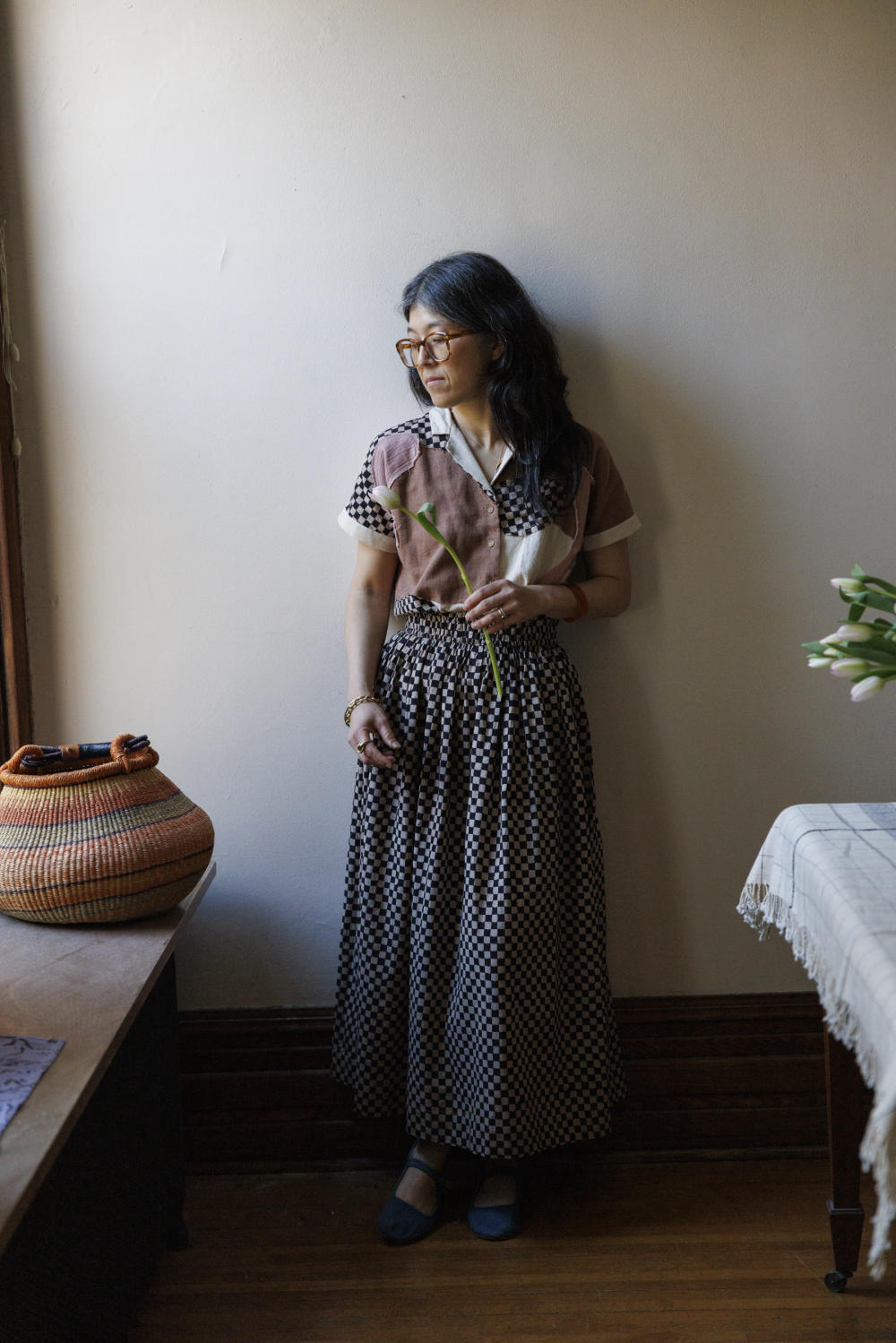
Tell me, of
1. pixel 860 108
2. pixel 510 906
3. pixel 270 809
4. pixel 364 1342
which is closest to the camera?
pixel 364 1342

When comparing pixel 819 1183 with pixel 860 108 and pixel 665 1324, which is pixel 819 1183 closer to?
pixel 665 1324

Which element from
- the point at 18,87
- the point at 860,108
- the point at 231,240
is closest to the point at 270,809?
the point at 231,240

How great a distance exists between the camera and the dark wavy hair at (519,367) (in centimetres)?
186

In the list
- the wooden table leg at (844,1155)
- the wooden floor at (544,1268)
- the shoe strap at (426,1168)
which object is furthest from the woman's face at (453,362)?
the wooden floor at (544,1268)

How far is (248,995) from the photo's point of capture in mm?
2207

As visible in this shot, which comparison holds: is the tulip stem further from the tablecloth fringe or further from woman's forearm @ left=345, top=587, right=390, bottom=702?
the tablecloth fringe

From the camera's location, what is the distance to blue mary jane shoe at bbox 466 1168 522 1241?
77.1 inches

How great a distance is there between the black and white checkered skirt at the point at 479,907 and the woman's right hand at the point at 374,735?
2.0 inches

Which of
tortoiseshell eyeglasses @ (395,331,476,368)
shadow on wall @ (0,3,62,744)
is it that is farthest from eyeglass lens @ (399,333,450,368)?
shadow on wall @ (0,3,62,744)

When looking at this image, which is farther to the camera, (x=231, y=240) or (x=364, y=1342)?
(x=231, y=240)

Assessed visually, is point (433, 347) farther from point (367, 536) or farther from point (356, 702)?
point (356, 702)

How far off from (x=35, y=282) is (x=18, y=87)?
35cm

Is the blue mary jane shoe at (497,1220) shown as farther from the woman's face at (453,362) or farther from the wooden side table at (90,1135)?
the woman's face at (453,362)

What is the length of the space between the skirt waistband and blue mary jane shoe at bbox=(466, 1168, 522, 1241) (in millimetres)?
1043
